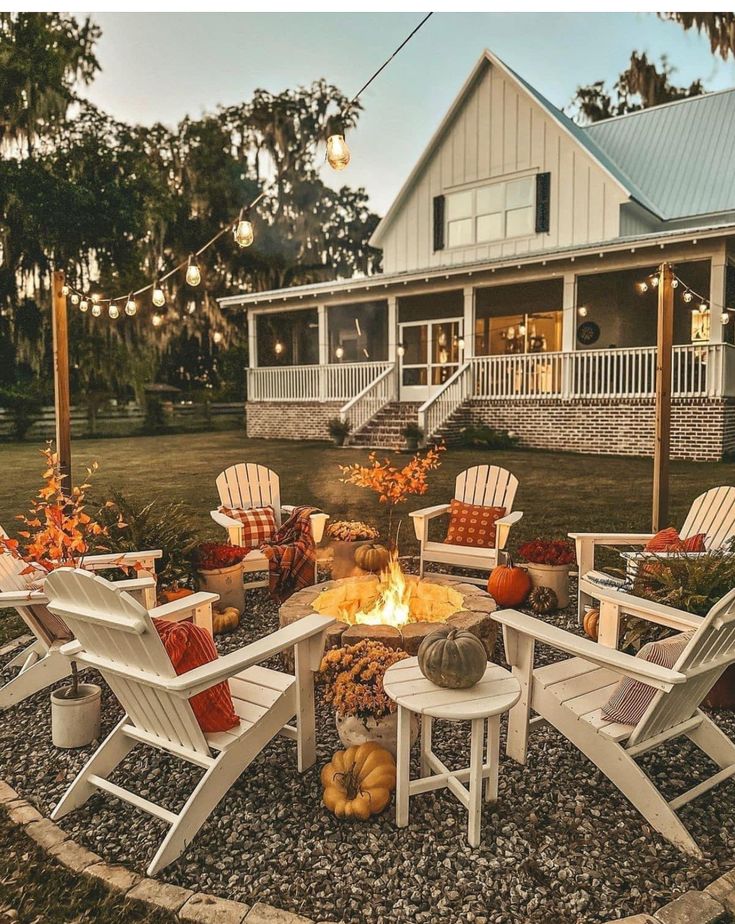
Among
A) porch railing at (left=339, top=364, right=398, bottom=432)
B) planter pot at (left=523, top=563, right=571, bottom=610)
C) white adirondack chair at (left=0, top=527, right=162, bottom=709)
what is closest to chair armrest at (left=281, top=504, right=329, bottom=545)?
planter pot at (left=523, top=563, right=571, bottom=610)

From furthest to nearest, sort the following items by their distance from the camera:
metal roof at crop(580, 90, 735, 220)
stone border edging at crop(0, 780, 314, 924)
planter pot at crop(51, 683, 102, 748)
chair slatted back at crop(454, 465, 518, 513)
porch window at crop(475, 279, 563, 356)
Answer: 1. porch window at crop(475, 279, 563, 356)
2. metal roof at crop(580, 90, 735, 220)
3. chair slatted back at crop(454, 465, 518, 513)
4. planter pot at crop(51, 683, 102, 748)
5. stone border edging at crop(0, 780, 314, 924)

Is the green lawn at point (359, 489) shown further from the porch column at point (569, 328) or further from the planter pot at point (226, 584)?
the planter pot at point (226, 584)

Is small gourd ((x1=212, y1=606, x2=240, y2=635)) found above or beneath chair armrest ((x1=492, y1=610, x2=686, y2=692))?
beneath

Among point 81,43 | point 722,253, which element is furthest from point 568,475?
point 81,43

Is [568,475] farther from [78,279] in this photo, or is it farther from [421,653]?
[78,279]

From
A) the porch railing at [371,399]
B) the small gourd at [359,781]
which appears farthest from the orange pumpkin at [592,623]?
the porch railing at [371,399]

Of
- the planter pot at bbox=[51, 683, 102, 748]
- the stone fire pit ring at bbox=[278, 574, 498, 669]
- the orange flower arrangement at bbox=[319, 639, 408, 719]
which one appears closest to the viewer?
the orange flower arrangement at bbox=[319, 639, 408, 719]

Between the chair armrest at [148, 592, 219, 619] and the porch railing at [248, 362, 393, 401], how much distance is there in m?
12.3

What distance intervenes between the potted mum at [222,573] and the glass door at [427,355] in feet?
35.4

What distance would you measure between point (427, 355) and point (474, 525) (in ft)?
37.9

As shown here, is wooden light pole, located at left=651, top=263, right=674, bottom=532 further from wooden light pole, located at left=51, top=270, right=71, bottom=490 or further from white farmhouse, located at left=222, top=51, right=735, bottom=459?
white farmhouse, located at left=222, top=51, right=735, bottom=459

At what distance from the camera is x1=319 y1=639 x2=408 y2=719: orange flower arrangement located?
2.62m

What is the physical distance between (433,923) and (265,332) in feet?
72.4

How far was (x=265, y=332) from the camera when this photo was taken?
2297 centimetres
